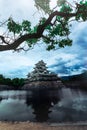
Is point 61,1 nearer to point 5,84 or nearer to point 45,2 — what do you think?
point 45,2

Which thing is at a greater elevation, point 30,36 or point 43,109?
point 30,36

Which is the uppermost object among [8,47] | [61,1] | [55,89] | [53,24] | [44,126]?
[55,89]

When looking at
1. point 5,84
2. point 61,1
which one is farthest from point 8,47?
point 5,84

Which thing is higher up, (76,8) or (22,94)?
(22,94)

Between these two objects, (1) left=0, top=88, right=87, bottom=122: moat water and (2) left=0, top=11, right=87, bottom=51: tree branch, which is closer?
(2) left=0, top=11, right=87, bottom=51: tree branch

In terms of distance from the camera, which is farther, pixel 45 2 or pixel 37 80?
pixel 37 80

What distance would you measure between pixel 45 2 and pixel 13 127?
8135mm

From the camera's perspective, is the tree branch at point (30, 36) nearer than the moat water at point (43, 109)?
Yes

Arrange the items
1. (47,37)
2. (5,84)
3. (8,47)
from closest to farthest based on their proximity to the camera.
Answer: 1. (8,47)
2. (47,37)
3. (5,84)

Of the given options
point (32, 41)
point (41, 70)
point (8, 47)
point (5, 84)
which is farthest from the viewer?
point (5, 84)

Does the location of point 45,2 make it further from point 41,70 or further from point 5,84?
point 5,84

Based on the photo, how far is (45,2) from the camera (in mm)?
15711

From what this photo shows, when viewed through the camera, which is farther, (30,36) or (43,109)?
(43,109)

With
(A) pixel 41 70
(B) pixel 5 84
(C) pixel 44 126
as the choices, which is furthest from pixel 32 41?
(B) pixel 5 84
